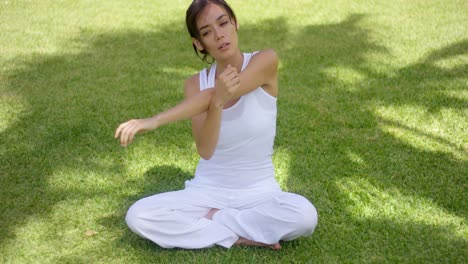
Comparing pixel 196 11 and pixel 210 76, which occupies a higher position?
pixel 196 11

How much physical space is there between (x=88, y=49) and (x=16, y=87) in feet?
4.14

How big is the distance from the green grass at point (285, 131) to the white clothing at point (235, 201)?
0.10 metres

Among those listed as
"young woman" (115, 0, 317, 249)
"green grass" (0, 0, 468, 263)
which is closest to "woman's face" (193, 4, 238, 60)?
"young woman" (115, 0, 317, 249)

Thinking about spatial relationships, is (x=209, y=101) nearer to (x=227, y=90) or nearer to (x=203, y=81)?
(x=227, y=90)

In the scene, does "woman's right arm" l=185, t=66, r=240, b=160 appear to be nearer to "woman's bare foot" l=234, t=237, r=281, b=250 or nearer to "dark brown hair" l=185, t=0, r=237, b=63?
"dark brown hair" l=185, t=0, r=237, b=63

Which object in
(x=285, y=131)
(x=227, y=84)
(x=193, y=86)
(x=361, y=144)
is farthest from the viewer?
(x=285, y=131)

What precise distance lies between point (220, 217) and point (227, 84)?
77cm

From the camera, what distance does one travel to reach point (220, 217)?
3.15 metres

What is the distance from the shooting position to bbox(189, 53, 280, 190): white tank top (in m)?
3.10

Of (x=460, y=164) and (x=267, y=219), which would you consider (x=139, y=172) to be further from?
(x=460, y=164)

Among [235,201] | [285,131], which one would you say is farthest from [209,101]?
[285,131]

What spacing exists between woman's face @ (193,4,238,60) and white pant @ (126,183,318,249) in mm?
758

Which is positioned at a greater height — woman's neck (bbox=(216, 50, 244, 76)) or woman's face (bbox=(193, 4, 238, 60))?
woman's face (bbox=(193, 4, 238, 60))

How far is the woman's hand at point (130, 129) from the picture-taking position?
258 centimetres
